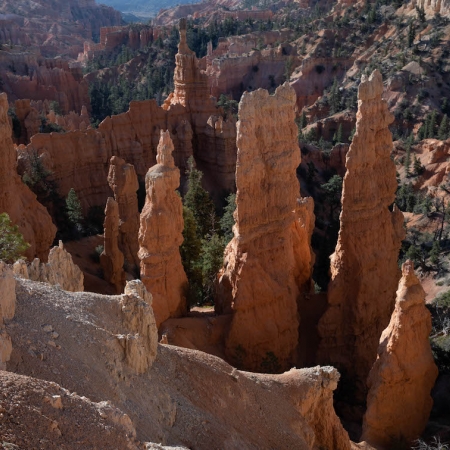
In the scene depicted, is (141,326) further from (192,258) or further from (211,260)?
(192,258)

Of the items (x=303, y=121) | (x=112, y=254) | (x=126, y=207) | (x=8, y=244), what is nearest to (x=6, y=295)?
(x=8, y=244)

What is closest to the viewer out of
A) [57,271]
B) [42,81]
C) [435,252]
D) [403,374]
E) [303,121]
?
[57,271]

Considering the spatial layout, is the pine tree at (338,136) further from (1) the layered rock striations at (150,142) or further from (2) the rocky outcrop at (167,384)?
(2) the rocky outcrop at (167,384)

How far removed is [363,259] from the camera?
65.0 ft

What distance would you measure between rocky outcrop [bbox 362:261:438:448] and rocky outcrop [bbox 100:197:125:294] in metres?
13.4

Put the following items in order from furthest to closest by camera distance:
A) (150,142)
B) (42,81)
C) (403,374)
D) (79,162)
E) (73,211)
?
(42,81) → (150,142) → (79,162) → (73,211) → (403,374)

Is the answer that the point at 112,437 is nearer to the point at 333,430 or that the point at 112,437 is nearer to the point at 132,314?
the point at 132,314

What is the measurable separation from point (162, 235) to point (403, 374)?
320 inches

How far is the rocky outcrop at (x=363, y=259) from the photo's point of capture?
19375mm

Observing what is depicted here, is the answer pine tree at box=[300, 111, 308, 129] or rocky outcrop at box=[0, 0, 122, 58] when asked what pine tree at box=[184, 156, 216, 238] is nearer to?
pine tree at box=[300, 111, 308, 129]

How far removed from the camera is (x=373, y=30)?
7625cm

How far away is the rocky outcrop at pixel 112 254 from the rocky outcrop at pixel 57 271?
1146 cm

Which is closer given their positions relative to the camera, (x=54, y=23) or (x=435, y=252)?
(x=435, y=252)

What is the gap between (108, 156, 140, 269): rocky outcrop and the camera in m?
29.1
